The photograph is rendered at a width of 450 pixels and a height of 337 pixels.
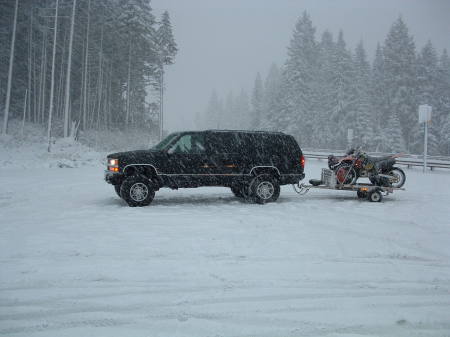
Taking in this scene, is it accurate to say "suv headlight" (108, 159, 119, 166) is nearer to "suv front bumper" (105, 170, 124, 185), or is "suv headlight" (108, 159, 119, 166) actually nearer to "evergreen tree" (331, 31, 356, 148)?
"suv front bumper" (105, 170, 124, 185)

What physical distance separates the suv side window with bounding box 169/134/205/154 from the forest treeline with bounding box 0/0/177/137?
2738 centimetres

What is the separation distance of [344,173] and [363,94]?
3911 centimetres

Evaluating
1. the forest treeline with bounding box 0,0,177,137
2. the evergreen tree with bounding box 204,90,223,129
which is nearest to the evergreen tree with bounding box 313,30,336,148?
the forest treeline with bounding box 0,0,177,137

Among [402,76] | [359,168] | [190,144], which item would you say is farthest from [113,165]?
[402,76]

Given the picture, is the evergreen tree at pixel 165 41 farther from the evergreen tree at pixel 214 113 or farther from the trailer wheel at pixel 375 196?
the evergreen tree at pixel 214 113

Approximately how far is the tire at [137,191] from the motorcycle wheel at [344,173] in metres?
5.73

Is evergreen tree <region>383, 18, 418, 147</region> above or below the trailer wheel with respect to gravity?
above

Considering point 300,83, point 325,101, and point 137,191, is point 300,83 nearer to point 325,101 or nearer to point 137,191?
point 325,101

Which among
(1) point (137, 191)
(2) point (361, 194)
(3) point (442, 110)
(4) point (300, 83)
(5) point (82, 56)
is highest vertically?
(4) point (300, 83)

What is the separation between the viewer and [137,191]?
35.7 ft

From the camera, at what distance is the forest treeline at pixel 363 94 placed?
154 ft

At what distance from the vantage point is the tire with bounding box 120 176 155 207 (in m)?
10.8

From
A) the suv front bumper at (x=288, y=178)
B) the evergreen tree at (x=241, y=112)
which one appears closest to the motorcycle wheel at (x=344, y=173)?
the suv front bumper at (x=288, y=178)

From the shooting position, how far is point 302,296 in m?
4.88
